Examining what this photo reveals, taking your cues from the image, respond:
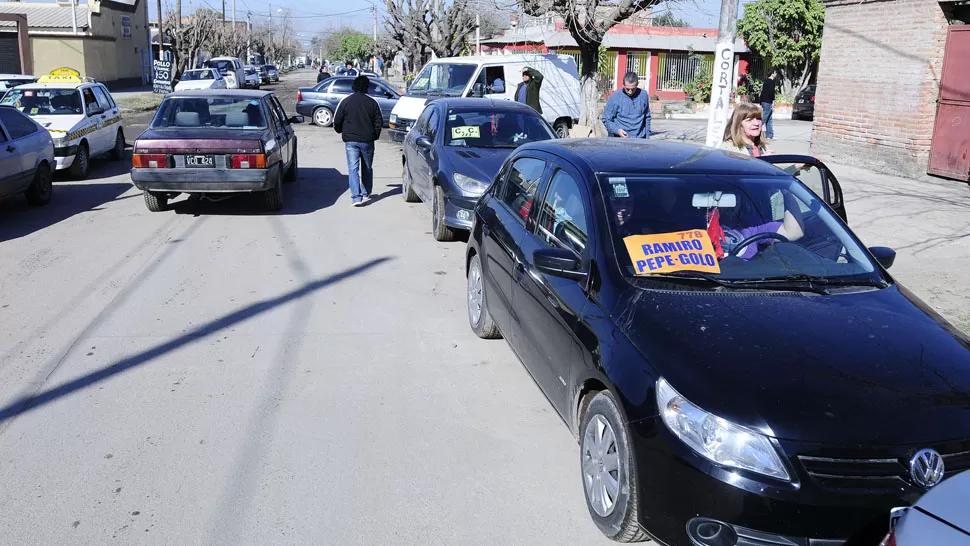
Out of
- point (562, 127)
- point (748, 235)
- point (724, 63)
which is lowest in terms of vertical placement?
point (562, 127)

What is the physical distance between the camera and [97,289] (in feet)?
26.4

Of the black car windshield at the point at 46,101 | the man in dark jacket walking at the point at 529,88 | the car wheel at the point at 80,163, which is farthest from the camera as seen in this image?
the man in dark jacket walking at the point at 529,88

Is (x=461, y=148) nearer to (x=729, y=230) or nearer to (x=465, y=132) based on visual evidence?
(x=465, y=132)

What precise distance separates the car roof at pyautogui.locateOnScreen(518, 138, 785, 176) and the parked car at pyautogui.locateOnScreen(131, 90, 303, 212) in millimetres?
6368

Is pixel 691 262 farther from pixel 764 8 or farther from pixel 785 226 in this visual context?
pixel 764 8

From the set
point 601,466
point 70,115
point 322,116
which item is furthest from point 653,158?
point 322,116

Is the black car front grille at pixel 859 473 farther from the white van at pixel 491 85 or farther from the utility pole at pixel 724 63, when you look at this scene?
the white van at pixel 491 85

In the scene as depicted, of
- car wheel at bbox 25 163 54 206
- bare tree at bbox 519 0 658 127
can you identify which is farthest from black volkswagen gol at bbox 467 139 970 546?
bare tree at bbox 519 0 658 127

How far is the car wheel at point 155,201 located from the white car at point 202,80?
78.8 ft

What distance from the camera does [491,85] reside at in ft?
63.1

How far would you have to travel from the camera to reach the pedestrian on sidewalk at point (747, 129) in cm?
799

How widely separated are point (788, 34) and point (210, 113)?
28863mm

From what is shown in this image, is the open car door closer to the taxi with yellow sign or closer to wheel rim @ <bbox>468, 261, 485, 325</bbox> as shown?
wheel rim @ <bbox>468, 261, 485, 325</bbox>

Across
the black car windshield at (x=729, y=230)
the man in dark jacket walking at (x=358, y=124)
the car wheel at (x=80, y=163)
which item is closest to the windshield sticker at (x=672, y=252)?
the black car windshield at (x=729, y=230)
